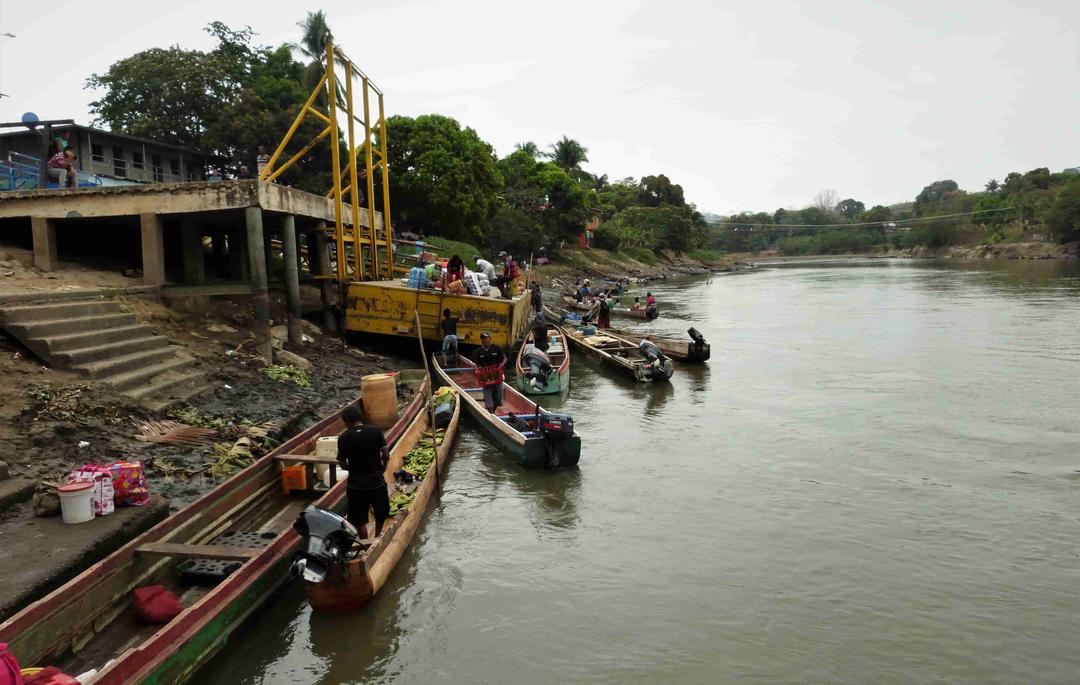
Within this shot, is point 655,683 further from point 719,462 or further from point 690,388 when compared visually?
point 690,388

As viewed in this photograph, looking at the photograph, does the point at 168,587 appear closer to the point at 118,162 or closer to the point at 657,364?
the point at 657,364

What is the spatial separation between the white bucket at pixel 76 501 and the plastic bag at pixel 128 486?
1.14ft

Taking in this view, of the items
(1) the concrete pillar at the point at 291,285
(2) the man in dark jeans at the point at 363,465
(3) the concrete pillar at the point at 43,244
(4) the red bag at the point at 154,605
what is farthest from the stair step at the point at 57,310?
(2) the man in dark jeans at the point at 363,465

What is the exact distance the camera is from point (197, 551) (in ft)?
19.7

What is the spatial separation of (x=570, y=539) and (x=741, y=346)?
57.9 ft

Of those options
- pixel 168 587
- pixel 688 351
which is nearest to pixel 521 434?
pixel 168 587

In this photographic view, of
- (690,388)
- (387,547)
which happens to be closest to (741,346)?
(690,388)

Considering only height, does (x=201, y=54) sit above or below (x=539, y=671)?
above

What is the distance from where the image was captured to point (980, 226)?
9575 centimetres

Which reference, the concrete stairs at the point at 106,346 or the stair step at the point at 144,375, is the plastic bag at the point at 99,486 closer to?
the concrete stairs at the point at 106,346

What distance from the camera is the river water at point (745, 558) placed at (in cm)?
589

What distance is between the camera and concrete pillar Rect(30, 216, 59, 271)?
12.6 m

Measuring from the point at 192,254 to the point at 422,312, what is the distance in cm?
524

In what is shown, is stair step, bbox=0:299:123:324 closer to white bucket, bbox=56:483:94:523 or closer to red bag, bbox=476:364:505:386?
white bucket, bbox=56:483:94:523
